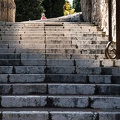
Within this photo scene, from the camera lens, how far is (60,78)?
15.2ft

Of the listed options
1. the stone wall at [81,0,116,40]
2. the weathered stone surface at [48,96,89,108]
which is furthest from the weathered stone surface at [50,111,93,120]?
the stone wall at [81,0,116,40]

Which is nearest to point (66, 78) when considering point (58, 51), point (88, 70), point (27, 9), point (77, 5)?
point (88, 70)

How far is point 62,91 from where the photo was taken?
13.9 ft

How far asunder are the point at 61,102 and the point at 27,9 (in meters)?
19.0

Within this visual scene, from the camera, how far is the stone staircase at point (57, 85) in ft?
11.9

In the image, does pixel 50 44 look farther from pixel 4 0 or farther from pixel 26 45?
pixel 4 0

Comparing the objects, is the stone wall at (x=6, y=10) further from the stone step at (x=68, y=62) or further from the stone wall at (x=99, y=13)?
the stone step at (x=68, y=62)

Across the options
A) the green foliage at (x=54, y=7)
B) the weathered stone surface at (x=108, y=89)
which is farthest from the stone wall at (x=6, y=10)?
the green foliage at (x=54, y=7)

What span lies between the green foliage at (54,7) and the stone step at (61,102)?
21152 millimetres

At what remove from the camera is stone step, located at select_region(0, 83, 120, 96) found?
4.23 meters

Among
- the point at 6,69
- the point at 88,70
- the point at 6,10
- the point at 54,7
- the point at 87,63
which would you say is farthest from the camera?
the point at 54,7

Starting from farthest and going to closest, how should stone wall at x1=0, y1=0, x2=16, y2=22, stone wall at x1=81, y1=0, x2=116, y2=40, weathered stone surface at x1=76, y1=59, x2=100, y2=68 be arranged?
stone wall at x1=0, y1=0, x2=16, y2=22
stone wall at x1=81, y1=0, x2=116, y2=40
weathered stone surface at x1=76, y1=59, x2=100, y2=68

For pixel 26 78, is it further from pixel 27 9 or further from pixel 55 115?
pixel 27 9

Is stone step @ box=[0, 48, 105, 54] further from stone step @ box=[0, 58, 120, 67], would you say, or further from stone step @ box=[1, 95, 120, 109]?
stone step @ box=[1, 95, 120, 109]
